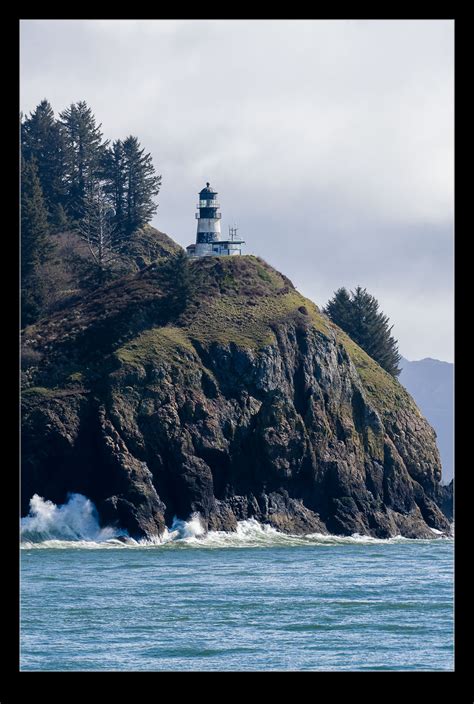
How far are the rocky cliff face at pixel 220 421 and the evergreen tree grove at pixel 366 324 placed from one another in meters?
13.2

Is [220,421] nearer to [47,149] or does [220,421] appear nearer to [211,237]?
[211,237]

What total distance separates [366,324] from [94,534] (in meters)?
46.3

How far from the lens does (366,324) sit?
131125 mm

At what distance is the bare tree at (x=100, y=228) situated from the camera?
422ft

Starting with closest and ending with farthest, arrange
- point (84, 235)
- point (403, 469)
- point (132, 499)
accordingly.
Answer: point (132, 499)
point (403, 469)
point (84, 235)

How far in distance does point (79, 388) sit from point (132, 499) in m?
11.0

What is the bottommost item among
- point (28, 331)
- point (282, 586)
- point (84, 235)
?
point (282, 586)

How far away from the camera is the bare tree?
128 metres

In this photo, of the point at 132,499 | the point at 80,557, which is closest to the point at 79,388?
the point at 132,499

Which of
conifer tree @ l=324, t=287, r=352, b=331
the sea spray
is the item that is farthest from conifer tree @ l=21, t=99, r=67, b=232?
the sea spray

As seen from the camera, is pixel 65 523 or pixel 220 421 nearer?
pixel 65 523

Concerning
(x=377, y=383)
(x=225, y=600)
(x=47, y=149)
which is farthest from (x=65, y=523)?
(x=47, y=149)

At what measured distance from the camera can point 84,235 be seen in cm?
13450
